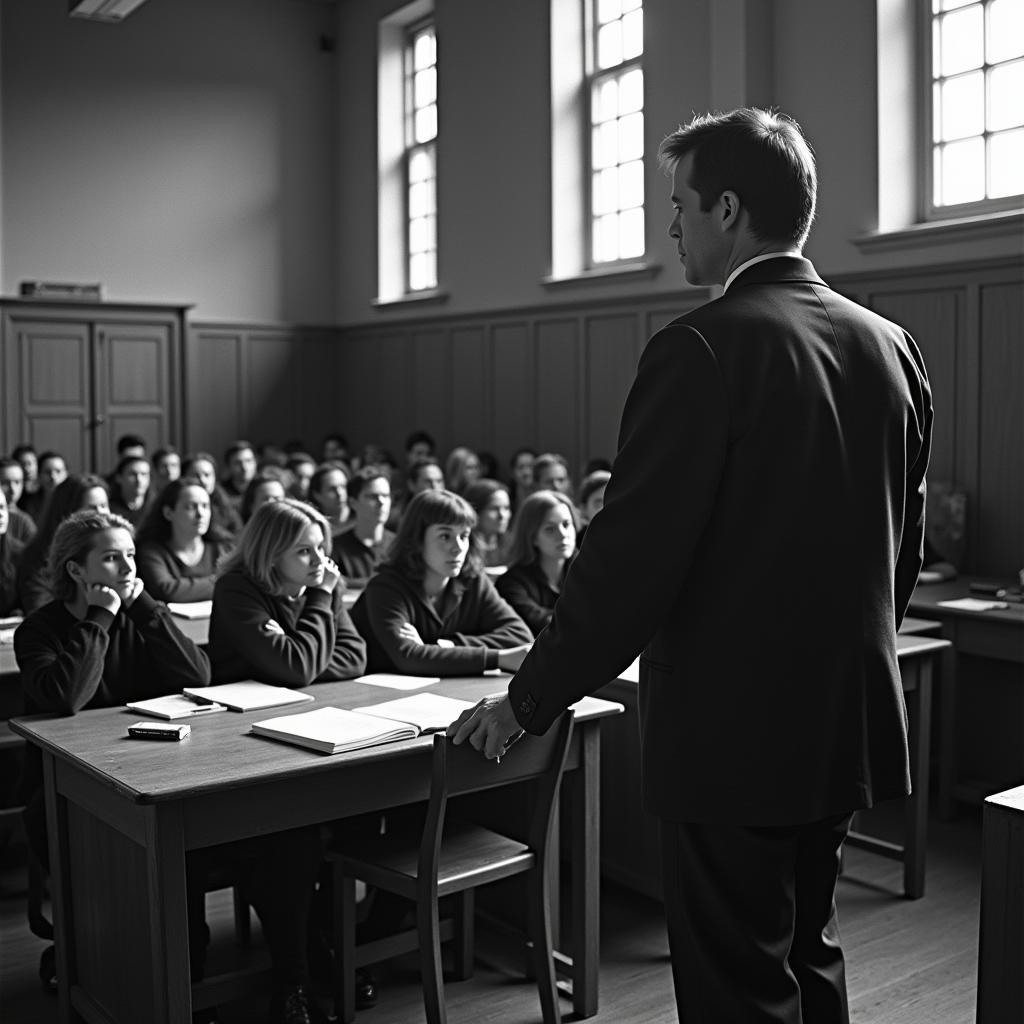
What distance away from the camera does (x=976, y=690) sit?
5.84 metres

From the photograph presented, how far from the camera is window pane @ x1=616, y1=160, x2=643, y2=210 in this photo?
973cm

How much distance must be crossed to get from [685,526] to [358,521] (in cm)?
484

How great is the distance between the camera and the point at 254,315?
13.0 m

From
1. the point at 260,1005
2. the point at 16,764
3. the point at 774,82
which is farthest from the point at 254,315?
the point at 260,1005

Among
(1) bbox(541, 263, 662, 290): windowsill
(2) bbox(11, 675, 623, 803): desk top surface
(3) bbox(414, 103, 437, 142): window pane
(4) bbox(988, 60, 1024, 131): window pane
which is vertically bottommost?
(2) bbox(11, 675, 623, 803): desk top surface

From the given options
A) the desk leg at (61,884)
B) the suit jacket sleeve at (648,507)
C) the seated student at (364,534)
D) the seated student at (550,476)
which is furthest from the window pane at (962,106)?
the desk leg at (61,884)

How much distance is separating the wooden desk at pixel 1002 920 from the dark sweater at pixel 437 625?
2.04 m

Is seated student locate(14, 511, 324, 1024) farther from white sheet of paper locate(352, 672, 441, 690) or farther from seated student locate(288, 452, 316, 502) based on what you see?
seated student locate(288, 452, 316, 502)

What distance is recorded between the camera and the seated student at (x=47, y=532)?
5246 mm

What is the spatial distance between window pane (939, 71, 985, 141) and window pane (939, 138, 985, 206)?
6cm

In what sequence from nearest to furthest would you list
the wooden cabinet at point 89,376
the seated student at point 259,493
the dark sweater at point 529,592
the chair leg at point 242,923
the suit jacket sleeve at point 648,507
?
the suit jacket sleeve at point 648,507 → the chair leg at point 242,923 → the dark sweater at point 529,592 → the seated student at point 259,493 → the wooden cabinet at point 89,376

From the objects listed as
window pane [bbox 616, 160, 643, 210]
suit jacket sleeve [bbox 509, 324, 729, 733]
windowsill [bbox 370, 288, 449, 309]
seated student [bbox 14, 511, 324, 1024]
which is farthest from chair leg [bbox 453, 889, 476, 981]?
windowsill [bbox 370, 288, 449, 309]

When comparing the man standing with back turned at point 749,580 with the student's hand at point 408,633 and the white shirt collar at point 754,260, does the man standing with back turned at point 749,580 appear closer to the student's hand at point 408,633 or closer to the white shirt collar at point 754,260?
the white shirt collar at point 754,260

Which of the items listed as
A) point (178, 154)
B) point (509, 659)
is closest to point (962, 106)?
point (509, 659)
